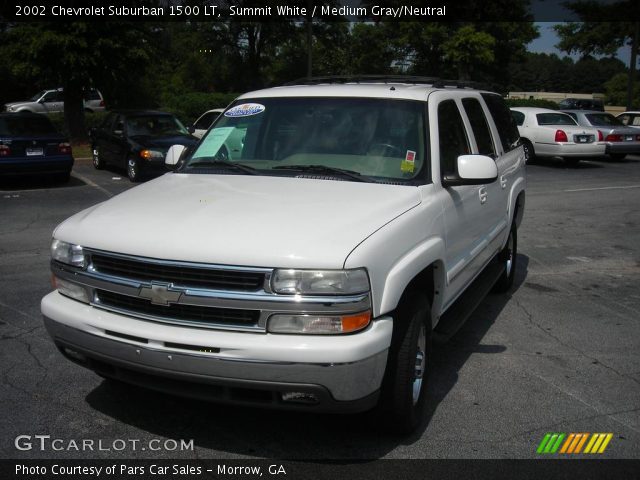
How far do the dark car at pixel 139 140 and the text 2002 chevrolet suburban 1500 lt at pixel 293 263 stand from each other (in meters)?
9.88

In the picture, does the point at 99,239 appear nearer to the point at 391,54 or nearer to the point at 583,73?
the point at 391,54

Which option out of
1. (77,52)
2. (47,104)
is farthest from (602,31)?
(47,104)

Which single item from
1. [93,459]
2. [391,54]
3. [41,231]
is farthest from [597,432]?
[391,54]

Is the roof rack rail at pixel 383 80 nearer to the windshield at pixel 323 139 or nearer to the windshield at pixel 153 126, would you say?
the windshield at pixel 323 139

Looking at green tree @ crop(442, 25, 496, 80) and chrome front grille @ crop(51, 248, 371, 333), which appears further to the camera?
green tree @ crop(442, 25, 496, 80)

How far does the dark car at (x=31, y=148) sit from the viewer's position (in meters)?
13.4

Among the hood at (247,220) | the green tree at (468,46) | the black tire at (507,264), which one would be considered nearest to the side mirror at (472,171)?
the hood at (247,220)

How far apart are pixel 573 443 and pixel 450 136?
212 cm

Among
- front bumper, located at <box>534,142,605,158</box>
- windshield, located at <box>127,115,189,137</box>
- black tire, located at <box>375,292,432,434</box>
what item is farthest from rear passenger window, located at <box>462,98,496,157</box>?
front bumper, located at <box>534,142,605,158</box>

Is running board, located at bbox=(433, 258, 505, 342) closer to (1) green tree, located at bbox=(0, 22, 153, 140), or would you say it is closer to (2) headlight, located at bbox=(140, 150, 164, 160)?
(2) headlight, located at bbox=(140, 150, 164, 160)

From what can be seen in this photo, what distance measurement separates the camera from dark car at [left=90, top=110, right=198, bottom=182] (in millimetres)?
14258

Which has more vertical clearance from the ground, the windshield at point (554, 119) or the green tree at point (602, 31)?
the green tree at point (602, 31)

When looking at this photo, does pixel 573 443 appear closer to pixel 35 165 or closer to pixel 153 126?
pixel 35 165

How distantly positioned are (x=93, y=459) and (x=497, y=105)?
4856 millimetres
